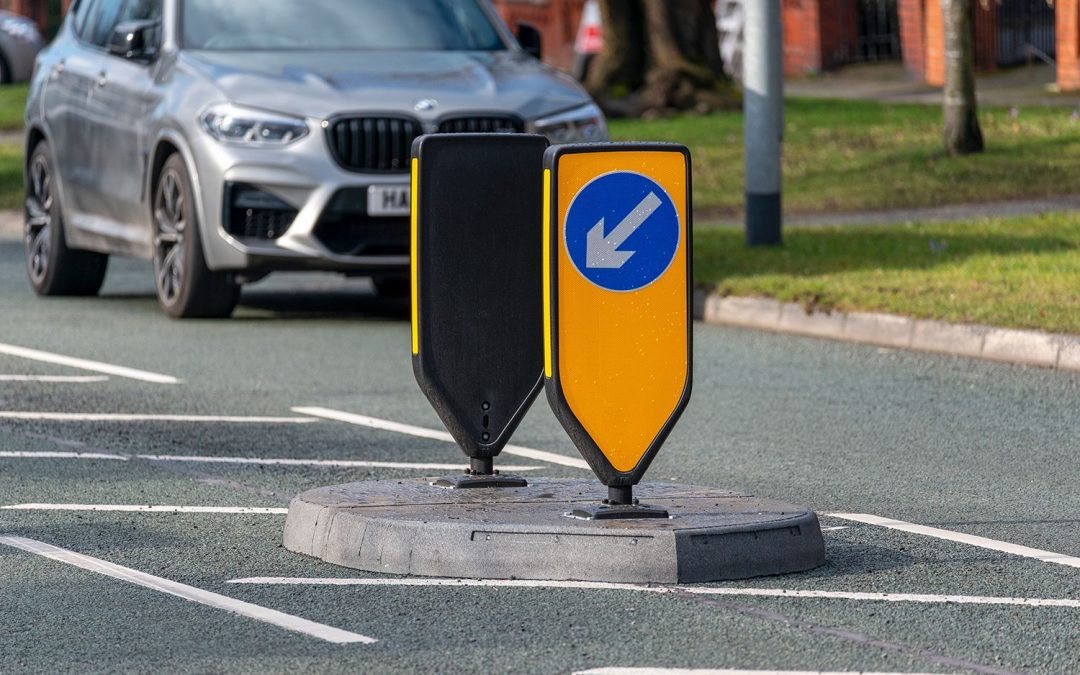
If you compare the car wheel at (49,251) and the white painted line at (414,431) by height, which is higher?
the white painted line at (414,431)

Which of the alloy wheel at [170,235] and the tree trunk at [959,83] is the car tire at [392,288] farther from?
the tree trunk at [959,83]

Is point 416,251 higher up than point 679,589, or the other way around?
point 416,251

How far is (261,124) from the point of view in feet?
38.2

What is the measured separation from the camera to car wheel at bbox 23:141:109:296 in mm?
13531

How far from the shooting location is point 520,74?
12.3 metres

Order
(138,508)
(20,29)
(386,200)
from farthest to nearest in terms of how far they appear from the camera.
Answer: (20,29) < (386,200) < (138,508)

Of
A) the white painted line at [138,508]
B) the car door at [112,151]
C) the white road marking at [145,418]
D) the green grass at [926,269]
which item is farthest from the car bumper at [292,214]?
the white painted line at [138,508]

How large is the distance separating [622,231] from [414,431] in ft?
8.80

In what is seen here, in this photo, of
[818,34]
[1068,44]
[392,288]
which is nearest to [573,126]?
[392,288]

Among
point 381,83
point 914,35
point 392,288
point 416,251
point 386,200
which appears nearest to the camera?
point 416,251

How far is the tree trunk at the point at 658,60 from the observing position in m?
25.6

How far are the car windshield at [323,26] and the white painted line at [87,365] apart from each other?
2.44 meters

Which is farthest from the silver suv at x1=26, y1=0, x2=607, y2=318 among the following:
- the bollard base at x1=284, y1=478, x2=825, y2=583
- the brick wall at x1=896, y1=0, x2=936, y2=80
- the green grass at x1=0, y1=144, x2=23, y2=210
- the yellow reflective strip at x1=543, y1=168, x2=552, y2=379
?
the brick wall at x1=896, y1=0, x2=936, y2=80

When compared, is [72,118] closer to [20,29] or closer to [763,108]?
[763,108]
